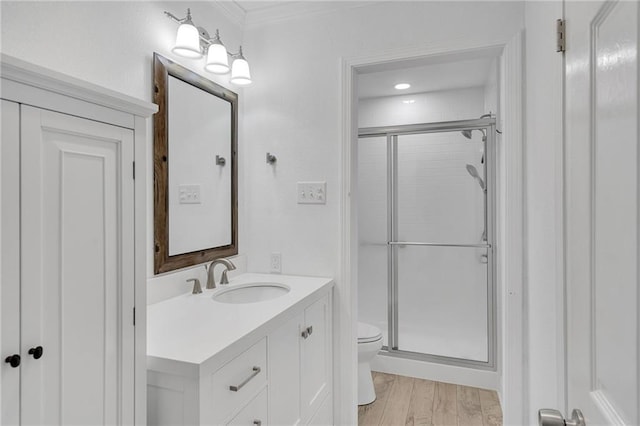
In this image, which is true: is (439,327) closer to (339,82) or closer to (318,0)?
(339,82)

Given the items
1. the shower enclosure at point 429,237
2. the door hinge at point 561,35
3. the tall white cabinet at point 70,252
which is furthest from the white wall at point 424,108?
the tall white cabinet at point 70,252

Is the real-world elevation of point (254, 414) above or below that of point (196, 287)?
below

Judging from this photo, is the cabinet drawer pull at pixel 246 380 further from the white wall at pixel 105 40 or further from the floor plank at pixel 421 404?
the floor plank at pixel 421 404

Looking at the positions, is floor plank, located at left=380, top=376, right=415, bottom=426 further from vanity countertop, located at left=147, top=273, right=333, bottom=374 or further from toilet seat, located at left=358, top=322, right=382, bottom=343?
vanity countertop, located at left=147, top=273, right=333, bottom=374

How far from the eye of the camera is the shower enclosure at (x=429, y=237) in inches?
116

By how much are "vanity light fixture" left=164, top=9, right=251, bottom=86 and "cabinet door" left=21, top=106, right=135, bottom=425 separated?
95cm

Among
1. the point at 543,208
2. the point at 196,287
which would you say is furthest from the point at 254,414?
the point at 543,208

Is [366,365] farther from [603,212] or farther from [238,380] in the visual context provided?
[603,212]

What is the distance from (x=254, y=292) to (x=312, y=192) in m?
0.63

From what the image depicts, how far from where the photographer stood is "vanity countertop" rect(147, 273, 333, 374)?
107 centimetres

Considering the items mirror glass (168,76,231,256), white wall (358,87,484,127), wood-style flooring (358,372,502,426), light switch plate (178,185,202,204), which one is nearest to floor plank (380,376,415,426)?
wood-style flooring (358,372,502,426)

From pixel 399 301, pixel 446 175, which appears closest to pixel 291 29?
pixel 446 175

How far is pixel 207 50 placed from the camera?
Result: 1959mm

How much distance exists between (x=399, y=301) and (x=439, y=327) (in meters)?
0.37
